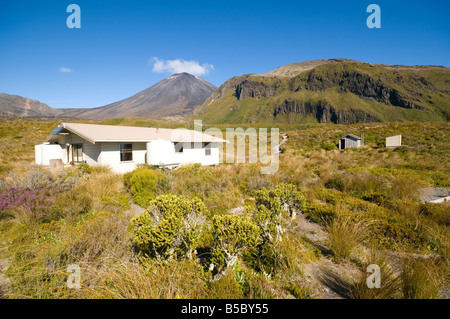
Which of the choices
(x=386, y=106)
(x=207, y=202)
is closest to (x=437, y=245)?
(x=207, y=202)

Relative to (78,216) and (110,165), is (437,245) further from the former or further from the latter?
(110,165)

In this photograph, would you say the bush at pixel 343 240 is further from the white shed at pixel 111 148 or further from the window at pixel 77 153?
the window at pixel 77 153

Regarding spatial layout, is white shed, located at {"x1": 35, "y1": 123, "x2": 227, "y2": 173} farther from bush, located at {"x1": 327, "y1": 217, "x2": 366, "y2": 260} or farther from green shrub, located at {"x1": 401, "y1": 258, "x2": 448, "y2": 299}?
green shrub, located at {"x1": 401, "y1": 258, "x2": 448, "y2": 299}

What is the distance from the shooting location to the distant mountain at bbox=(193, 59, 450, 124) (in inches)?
5148

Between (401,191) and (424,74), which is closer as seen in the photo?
(401,191)

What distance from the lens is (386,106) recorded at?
140m

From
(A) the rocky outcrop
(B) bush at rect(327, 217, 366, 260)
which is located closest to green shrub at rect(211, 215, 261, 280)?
(B) bush at rect(327, 217, 366, 260)

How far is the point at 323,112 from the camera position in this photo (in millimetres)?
150625

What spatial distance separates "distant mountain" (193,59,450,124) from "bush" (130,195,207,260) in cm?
16183

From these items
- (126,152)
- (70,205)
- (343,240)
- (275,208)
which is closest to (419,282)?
(343,240)

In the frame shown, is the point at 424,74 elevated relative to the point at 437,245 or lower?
elevated

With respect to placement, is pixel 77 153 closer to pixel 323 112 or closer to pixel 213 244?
pixel 213 244

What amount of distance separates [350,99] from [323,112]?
25.0 m
